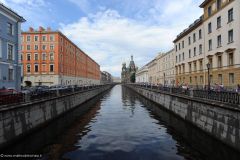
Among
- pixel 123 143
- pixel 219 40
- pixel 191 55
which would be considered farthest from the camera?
pixel 191 55

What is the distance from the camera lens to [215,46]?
34.7 m

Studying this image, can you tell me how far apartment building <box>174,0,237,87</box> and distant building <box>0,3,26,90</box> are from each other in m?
24.8

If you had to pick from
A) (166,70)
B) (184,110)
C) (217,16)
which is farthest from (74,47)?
(184,110)

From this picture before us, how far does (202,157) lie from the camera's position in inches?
456

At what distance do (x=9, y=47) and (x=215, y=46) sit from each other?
30.1 metres

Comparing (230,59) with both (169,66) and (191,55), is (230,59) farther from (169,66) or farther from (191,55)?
(169,66)

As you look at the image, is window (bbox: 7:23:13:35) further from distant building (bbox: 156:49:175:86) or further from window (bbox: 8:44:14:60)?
distant building (bbox: 156:49:175:86)

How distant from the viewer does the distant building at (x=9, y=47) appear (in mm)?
28750

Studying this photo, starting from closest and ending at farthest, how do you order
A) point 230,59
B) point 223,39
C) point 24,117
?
1. point 24,117
2. point 230,59
3. point 223,39

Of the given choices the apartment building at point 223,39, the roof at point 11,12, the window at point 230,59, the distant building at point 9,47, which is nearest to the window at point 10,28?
the distant building at point 9,47

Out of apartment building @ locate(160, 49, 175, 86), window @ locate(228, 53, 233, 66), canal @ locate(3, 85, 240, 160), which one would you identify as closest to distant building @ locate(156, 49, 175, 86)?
apartment building @ locate(160, 49, 175, 86)

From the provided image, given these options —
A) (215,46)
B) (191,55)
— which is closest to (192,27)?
(191,55)

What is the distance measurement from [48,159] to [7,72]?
2255 cm

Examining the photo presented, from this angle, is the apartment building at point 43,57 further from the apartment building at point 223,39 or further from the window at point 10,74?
the apartment building at point 223,39
